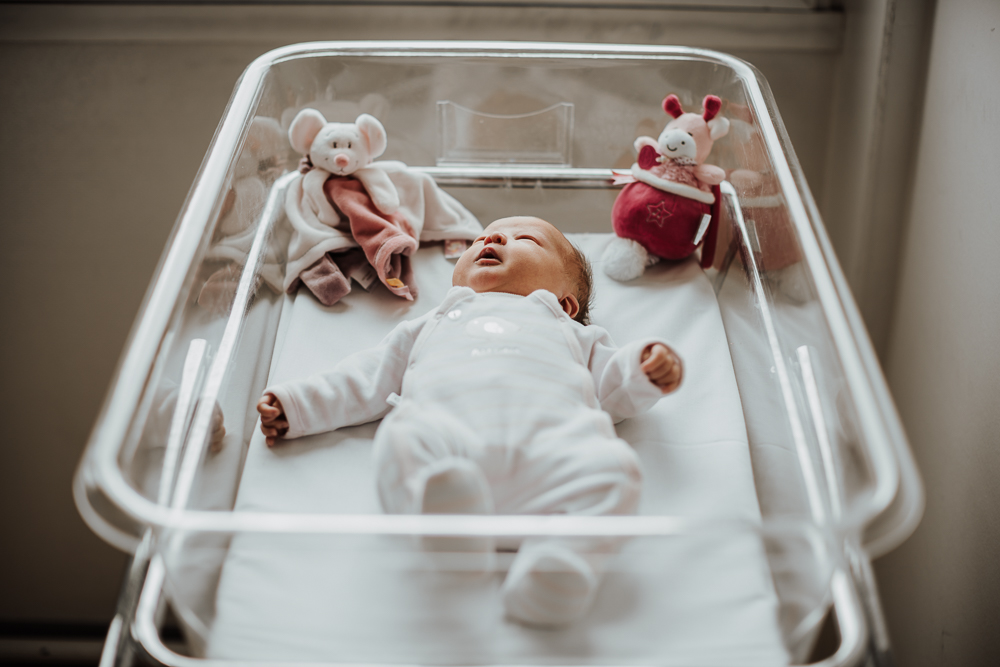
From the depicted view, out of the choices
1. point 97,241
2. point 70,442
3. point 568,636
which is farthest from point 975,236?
point 70,442

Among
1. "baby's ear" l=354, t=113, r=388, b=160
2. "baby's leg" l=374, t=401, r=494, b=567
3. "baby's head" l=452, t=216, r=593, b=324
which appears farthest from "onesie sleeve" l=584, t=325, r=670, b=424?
"baby's ear" l=354, t=113, r=388, b=160

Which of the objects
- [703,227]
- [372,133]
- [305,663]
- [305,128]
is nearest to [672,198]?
[703,227]

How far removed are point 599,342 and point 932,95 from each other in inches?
30.2

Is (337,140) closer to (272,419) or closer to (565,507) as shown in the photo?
(272,419)

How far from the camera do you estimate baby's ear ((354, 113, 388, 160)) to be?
1.30 m

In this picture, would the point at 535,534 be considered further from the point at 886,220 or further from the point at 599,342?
the point at 886,220

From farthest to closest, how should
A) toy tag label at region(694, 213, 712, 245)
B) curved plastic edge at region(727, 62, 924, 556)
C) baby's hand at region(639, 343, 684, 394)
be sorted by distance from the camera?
toy tag label at region(694, 213, 712, 245), baby's hand at region(639, 343, 684, 394), curved plastic edge at region(727, 62, 924, 556)

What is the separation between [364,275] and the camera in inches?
50.6

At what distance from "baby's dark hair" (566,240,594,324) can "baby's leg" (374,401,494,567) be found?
14.3 inches

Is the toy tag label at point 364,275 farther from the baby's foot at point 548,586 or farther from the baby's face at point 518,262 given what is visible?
the baby's foot at point 548,586

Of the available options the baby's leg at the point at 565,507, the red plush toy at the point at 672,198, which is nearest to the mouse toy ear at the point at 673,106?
the red plush toy at the point at 672,198

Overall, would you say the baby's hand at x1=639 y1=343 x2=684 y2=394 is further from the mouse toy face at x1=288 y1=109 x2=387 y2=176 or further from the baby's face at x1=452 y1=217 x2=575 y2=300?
the mouse toy face at x1=288 y1=109 x2=387 y2=176

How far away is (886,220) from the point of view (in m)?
1.53

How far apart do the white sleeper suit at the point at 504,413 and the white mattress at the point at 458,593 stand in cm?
4
